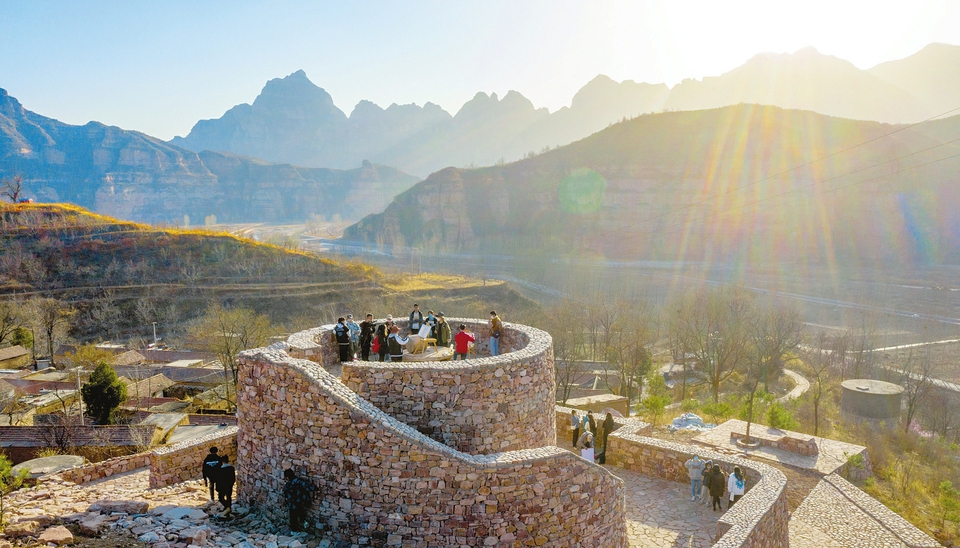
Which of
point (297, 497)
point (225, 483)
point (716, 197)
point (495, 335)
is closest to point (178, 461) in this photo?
point (225, 483)

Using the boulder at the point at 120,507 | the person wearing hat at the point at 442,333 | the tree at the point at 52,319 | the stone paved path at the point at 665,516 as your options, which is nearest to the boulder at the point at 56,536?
the boulder at the point at 120,507

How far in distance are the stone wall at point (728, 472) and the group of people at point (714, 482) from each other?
1.09 feet

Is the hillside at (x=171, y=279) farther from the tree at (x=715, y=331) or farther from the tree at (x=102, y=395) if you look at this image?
the tree at (x=102, y=395)

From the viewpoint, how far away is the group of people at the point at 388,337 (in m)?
12.9

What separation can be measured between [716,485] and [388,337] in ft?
28.0

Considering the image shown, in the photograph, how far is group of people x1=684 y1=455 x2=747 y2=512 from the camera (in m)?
12.0

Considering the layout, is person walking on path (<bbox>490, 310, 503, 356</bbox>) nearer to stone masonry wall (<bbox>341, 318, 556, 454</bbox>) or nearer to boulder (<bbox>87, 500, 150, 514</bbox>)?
stone masonry wall (<bbox>341, 318, 556, 454</bbox>)

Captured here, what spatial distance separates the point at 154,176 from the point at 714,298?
213 metres

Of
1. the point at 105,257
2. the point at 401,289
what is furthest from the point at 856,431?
the point at 105,257

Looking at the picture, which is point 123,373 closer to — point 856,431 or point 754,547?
point 754,547

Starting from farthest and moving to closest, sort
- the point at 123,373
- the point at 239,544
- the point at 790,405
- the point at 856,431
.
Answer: the point at 123,373
the point at 790,405
the point at 856,431
the point at 239,544

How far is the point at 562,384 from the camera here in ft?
126

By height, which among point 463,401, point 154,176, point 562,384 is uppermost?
point 154,176

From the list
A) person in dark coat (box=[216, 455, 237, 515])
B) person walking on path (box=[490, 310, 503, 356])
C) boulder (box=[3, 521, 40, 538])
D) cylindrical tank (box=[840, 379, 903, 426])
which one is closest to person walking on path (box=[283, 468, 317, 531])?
person in dark coat (box=[216, 455, 237, 515])
